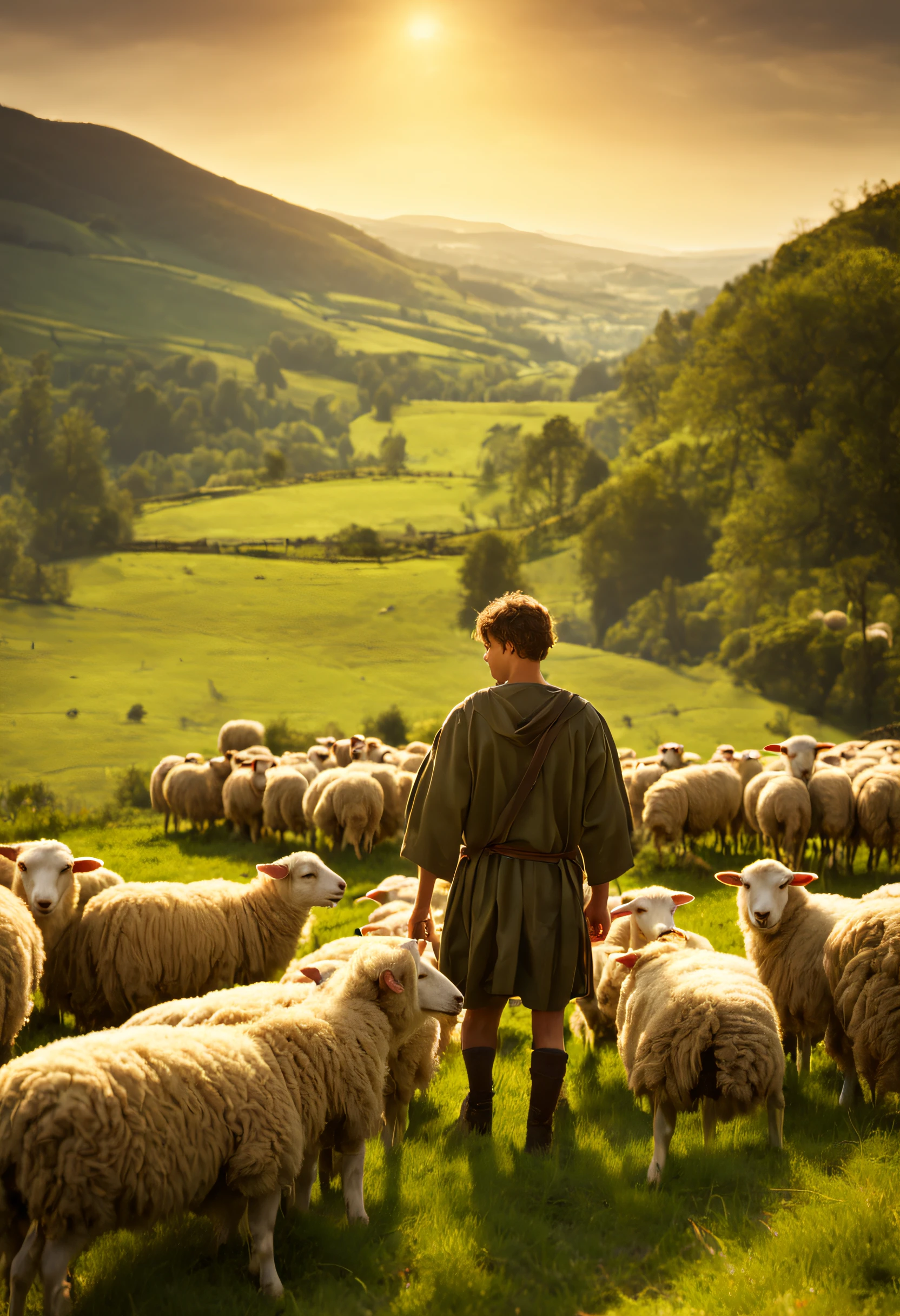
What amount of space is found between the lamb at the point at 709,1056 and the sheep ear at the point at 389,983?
1.32m

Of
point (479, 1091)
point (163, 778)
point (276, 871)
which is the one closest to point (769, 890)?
point (479, 1091)

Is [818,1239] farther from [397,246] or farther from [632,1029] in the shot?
[397,246]

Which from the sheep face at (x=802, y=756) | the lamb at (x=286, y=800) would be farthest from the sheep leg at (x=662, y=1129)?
the lamb at (x=286, y=800)

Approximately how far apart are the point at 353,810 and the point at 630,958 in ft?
26.5

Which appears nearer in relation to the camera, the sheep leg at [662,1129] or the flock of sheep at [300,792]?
the sheep leg at [662,1129]

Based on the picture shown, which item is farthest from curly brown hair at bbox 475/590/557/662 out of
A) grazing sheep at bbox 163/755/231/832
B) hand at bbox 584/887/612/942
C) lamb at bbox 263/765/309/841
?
grazing sheep at bbox 163/755/231/832

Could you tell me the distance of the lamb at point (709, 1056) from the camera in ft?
14.4

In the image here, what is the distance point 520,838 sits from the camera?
4.25 meters

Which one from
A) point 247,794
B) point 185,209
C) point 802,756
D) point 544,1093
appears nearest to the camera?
point 544,1093

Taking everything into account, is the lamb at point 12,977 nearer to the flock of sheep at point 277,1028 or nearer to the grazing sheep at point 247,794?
the flock of sheep at point 277,1028

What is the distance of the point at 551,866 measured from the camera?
431 centimetres

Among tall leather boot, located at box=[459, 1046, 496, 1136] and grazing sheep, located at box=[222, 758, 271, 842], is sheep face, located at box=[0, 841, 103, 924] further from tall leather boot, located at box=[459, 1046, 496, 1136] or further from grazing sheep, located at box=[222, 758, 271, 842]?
grazing sheep, located at box=[222, 758, 271, 842]

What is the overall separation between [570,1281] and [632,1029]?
173 centimetres

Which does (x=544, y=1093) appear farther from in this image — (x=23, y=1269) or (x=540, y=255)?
(x=540, y=255)
